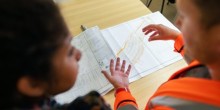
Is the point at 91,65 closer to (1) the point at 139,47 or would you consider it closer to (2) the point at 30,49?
(1) the point at 139,47

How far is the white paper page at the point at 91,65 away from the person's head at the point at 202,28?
1.42 ft

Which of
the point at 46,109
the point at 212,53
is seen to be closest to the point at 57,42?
the point at 46,109

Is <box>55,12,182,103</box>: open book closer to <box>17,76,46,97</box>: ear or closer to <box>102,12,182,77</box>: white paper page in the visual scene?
<box>102,12,182,77</box>: white paper page

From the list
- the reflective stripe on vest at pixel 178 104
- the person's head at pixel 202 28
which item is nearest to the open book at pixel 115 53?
the reflective stripe on vest at pixel 178 104

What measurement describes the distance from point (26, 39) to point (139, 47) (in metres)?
0.73

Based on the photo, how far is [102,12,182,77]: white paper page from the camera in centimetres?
105

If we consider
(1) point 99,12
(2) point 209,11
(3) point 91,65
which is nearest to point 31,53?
(2) point 209,11

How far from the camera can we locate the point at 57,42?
19.2 inches

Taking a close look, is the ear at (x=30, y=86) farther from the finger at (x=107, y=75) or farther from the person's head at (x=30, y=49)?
the finger at (x=107, y=75)

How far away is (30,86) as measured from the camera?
0.48 meters

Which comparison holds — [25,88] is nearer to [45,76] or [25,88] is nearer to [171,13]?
[45,76]

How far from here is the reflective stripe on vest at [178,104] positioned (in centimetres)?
65

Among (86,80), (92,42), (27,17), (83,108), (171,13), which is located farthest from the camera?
(171,13)

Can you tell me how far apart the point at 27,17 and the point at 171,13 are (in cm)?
215
